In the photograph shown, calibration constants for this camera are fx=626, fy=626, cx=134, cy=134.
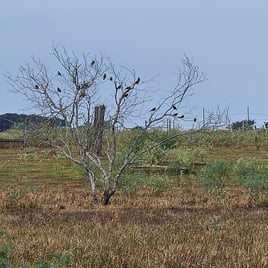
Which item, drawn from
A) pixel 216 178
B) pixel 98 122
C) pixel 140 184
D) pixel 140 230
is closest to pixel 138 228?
pixel 140 230

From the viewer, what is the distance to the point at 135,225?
30.3 ft

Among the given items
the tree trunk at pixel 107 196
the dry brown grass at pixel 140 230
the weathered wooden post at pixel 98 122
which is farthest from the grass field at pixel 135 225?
the weathered wooden post at pixel 98 122

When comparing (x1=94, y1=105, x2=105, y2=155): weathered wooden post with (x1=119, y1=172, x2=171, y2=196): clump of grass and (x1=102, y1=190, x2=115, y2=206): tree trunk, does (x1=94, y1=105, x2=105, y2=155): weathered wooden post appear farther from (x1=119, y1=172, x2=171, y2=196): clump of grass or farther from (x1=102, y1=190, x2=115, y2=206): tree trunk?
(x1=102, y1=190, x2=115, y2=206): tree trunk

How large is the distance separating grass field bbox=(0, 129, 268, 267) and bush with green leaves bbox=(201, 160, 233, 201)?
10 cm

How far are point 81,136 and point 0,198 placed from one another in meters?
2.23

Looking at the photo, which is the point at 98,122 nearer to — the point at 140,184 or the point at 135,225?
the point at 140,184

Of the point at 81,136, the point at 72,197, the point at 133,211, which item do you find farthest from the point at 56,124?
the point at 133,211

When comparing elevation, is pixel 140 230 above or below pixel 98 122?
below

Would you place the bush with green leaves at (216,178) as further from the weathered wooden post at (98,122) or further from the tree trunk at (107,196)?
the weathered wooden post at (98,122)

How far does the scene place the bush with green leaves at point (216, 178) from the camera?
1366 centimetres

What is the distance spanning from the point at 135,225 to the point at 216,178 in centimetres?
601

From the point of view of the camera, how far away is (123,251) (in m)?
6.88

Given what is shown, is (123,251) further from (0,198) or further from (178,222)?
(0,198)

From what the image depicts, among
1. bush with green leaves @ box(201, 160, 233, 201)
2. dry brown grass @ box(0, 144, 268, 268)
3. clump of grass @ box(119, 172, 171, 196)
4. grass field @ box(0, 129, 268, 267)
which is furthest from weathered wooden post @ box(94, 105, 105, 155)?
bush with green leaves @ box(201, 160, 233, 201)
